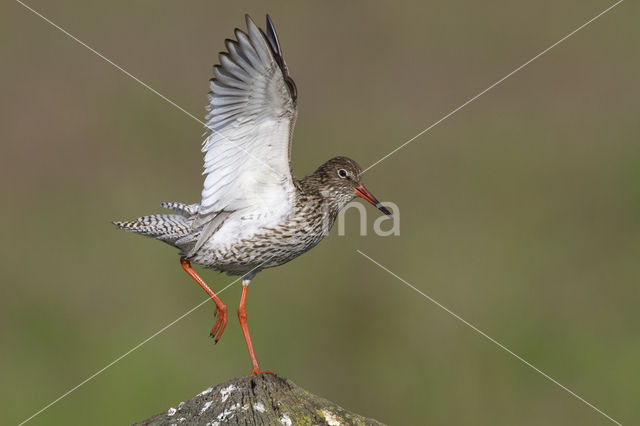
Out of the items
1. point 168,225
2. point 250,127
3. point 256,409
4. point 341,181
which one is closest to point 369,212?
point 341,181

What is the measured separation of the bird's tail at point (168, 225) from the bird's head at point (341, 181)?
1.25 m

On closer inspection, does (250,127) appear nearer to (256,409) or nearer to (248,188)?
(248,188)

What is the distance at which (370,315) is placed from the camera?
43.5ft

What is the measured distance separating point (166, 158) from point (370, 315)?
5097 mm

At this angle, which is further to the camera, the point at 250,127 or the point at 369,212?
the point at 369,212

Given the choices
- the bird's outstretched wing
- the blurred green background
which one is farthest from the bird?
the blurred green background

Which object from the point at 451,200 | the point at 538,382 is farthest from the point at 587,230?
the point at 538,382

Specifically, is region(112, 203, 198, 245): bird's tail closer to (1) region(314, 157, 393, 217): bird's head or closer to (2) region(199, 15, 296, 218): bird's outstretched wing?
(2) region(199, 15, 296, 218): bird's outstretched wing

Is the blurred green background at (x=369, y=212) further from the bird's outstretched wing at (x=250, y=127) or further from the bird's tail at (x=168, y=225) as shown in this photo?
the bird's outstretched wing at (x=250, y=127)

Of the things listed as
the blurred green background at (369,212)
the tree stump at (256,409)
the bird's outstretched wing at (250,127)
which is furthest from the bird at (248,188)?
the blurred green background at (369,212)

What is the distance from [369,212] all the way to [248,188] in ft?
24.4

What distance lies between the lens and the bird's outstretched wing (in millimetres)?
7371

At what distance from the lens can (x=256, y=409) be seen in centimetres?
533

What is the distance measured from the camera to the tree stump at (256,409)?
528cm
